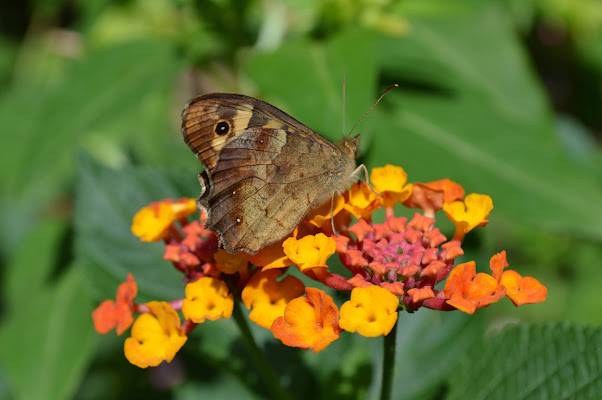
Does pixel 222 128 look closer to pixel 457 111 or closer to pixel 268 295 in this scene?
pixel 268 295

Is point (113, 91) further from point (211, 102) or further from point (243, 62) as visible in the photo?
point (211, 102)

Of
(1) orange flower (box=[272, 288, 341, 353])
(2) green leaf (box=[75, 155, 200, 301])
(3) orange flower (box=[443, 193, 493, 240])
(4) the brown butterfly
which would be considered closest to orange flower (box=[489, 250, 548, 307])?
(3) orange flower (box=[443, 193, 493, 240])

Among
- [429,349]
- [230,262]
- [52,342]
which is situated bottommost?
[52,342]

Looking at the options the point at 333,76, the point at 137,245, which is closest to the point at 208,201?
the point at 137,245

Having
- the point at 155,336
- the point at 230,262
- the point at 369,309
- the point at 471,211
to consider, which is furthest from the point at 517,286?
the point at 155,336

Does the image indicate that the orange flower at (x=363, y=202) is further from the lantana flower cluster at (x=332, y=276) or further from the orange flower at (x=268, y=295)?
the orange flower at (x=268, y=295)

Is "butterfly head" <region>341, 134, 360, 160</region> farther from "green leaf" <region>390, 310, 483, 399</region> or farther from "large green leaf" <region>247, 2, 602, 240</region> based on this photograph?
"green leaf" <region>390, 310, 483, 399</region>
